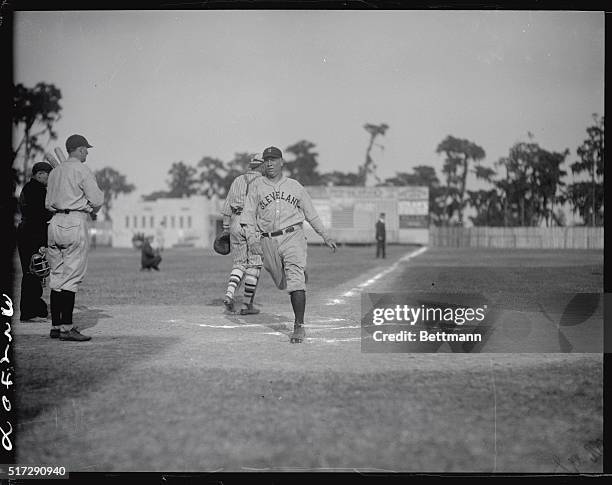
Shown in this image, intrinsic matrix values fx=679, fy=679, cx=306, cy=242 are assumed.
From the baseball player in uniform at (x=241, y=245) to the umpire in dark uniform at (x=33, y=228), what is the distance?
216cm

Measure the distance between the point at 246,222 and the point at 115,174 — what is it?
357 ft

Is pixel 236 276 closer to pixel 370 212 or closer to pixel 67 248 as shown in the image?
pixel 67 248

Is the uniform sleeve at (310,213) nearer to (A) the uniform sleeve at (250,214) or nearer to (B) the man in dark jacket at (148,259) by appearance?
(A) the uniform sleeve at (250,214)

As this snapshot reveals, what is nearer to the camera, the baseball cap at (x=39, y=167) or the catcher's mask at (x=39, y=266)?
the catcher's mask at (x=39, y=266)

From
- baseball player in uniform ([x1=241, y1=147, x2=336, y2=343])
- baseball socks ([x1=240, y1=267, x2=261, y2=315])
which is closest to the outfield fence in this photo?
baseball socks ([x1=240, y1=267, x2=261, y2=315])

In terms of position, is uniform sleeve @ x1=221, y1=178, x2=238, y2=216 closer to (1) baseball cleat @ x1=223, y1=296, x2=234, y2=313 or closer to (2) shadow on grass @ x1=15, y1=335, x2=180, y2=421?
(1) baseball cleat @ x1=223, y1=296, x2=234, y2=313

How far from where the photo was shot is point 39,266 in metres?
7.19

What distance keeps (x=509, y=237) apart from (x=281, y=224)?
5307cm

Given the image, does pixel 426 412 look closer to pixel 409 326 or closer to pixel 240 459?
pixel 240 459

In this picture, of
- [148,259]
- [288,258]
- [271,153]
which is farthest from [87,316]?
[148,259]

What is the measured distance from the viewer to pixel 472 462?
125 inches

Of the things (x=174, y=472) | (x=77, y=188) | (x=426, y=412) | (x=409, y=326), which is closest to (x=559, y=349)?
(x=409, y=326)

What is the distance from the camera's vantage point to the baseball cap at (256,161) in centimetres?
816

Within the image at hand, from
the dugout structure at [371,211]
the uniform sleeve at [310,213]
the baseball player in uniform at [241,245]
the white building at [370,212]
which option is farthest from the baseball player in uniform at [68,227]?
the dugout structure at [371,211]
